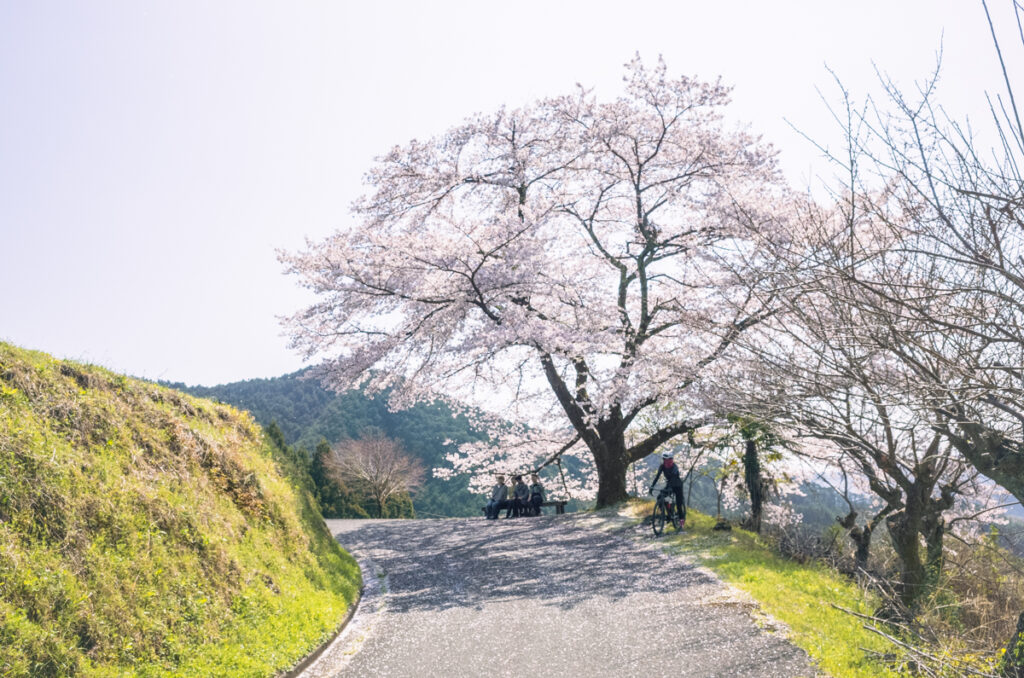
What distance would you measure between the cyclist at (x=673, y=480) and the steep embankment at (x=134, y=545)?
675cm

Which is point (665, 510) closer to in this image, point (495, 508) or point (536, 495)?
point (536, 495)

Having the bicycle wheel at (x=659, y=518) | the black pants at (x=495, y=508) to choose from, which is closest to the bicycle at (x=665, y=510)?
the bicycle wheel at (x=659, y=518)

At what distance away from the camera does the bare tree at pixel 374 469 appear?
4312 centimetres

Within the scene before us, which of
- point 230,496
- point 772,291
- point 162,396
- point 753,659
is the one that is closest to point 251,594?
point 230,496

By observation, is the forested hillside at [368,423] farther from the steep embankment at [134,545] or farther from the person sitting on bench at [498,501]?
the steep embankment at [134,545]

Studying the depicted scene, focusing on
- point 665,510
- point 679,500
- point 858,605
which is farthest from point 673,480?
point 858,605

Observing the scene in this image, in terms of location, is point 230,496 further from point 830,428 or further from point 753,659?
point 830,428

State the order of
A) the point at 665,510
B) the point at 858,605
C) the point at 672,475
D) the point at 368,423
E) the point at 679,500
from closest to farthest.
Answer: the point at 858,605, the point at 672,475, the point at 679,500, the point at 665,510, the point at 368,423

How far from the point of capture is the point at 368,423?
6494 cm

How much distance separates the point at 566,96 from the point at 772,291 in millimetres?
14406

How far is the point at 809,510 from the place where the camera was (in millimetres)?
45188

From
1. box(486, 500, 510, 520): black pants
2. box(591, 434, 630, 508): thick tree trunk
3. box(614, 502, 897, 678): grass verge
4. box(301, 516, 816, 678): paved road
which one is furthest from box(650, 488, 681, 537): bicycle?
box(486, 500, 510, 520): black pants

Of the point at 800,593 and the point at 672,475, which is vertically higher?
the point at 672,475

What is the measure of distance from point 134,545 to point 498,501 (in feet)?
50.8
